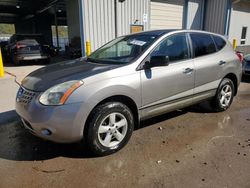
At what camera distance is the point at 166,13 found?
40.8 ft

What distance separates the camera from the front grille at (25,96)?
9.62 feet

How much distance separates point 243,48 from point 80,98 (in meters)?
16.0

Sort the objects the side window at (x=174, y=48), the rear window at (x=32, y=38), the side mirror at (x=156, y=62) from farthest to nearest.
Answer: the rear window at (x=32, y=38), the side window at (x=174, y=48), the side mirror at (x=156, y=62)

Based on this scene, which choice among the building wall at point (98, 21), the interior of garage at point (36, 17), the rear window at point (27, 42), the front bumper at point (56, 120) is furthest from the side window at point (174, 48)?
the interior of garage at point (36, 17)

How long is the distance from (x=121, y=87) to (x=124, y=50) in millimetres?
1109

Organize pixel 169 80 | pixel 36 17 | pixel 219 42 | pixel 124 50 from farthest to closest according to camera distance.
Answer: pixel 36 17
pixel 219 42
pixel 124 50
pixel 169 80

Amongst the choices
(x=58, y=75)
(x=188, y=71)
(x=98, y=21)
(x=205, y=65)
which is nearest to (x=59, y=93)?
(x=58, y=75)

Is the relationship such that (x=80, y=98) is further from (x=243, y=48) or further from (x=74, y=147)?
(x=243, y=48)

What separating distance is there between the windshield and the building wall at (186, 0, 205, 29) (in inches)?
406

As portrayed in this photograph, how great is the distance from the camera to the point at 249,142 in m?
3.50

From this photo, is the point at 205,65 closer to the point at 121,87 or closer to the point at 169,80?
the point at 169,80

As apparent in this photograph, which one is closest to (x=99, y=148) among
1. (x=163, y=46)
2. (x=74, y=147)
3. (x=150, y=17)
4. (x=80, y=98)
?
(x=74, y=147)

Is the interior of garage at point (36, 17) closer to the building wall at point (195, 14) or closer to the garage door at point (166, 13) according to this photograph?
the garage door at point (166, 13)

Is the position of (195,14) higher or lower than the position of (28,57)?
higher
